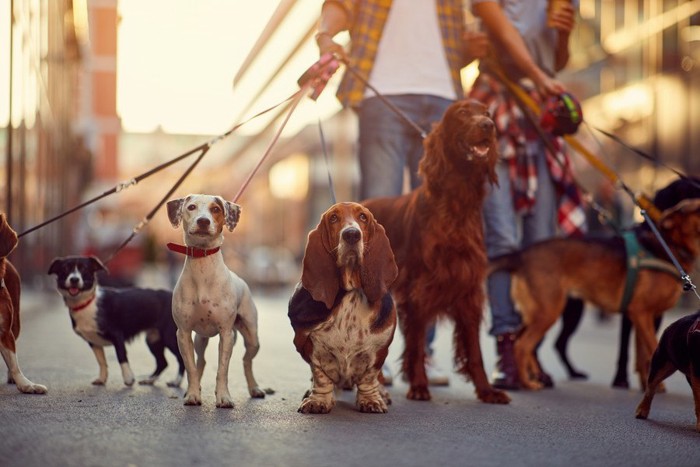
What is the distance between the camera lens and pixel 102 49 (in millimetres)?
36531

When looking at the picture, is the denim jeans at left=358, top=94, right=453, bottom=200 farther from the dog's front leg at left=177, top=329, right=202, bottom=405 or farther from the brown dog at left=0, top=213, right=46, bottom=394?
the brown dog at left=0, top=213, right=46, bottom=394

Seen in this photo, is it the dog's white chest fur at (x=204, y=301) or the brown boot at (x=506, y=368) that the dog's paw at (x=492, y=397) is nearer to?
the brown boot at (x=506, y=368)

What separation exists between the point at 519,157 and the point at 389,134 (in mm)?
1004

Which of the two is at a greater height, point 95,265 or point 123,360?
point 95,265

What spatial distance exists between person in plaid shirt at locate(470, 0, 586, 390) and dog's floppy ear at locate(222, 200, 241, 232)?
189 cm

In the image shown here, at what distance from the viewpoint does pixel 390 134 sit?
5.41 meters

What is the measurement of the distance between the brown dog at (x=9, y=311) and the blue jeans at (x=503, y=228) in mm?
2606

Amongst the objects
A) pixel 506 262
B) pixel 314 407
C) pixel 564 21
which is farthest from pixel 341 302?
pixel 564 21

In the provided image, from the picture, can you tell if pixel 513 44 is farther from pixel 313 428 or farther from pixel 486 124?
pixel 313 428

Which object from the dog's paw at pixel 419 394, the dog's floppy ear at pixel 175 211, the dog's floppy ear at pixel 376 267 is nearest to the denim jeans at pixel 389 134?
the dog's paw at pixel 419 394

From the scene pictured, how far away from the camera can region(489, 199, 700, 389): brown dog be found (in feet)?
18.4

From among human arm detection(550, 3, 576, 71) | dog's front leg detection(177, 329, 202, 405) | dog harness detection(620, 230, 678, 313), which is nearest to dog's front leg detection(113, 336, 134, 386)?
dog's front leg detection(177, 329, 202, 405)

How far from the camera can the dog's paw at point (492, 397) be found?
182 inches

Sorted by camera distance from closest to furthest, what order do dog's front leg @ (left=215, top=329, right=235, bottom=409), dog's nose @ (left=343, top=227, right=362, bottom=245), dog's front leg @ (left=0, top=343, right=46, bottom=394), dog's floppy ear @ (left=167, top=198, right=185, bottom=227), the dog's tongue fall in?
dog's nose @ (left=343, top=227, right=362, bottom=245), dog's front leg @ (left=215, top=329, right=235, bottom=409), dog's floppy ear @ (left=167, top=198, right=185, bottom=227), dog's front leg @ (left=0, top=343, right=46, bottom=394), the dog's tongue
